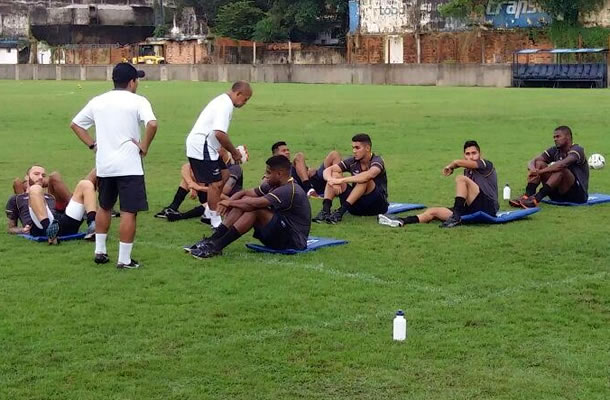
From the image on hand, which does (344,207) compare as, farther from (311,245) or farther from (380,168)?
(311,245)

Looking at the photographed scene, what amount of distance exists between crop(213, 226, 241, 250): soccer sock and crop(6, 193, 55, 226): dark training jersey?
2.67 meters

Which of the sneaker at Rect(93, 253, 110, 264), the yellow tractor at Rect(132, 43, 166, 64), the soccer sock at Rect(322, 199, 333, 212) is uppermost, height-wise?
the yellow tractor at Rect(132, 43, 166, 64)

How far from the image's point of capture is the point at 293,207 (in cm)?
1138

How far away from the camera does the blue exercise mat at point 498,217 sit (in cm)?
1332

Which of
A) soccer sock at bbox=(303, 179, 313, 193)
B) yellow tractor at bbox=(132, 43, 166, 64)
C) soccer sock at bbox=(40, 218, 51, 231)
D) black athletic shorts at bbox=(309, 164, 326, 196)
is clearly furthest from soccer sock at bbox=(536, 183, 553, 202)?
yellow tractor at bbox=(132, 43, 166, 64)

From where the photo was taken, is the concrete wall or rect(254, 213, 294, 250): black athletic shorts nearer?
rect(254, 213, 294, 250): black athletic shorts

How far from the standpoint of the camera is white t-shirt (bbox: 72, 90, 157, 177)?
10578 mm

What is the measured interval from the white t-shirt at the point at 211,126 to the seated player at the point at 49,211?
4.74 feet

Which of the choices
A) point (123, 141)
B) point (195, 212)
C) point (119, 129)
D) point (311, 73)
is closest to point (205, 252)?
point (123, 141)

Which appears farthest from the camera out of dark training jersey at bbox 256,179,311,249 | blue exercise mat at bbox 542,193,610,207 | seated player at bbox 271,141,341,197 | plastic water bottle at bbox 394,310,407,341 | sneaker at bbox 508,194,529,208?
seated player at bbox 271,141,341,197

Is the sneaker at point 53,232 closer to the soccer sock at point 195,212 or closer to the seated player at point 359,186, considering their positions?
the soccer sock at point 195,212

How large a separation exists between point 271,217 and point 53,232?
2659 mm

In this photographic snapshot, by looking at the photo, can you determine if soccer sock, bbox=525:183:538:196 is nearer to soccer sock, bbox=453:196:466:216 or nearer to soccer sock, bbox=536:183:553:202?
soccer sock, bbox=536:183:553:202

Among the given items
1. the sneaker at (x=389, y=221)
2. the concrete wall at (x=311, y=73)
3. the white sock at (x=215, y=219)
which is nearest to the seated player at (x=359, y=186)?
the sneaker at (x=389, y=221)
